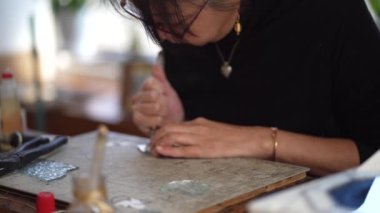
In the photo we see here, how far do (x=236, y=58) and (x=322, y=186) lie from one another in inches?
30.4

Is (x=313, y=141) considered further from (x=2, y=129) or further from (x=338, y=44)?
(x=2, y=129)

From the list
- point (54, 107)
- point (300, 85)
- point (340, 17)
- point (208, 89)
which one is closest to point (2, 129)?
point (208, 89)

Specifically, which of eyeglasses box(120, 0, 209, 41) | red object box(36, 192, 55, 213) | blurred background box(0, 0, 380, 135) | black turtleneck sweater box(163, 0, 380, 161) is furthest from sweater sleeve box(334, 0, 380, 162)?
blurred background box(0, 0, 380, 135)

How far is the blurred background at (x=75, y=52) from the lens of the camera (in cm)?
327

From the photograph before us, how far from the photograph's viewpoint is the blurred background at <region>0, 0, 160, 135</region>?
129 inches

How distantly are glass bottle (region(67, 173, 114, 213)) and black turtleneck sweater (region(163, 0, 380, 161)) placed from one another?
651 millimetres

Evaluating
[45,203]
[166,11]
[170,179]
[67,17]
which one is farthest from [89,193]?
[67,17]

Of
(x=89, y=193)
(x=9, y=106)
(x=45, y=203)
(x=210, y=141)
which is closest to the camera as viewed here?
(x=89, y=193)

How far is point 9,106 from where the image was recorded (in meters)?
1.42

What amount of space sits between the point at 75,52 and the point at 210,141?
8.20 feet

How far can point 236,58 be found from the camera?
4.52 ft

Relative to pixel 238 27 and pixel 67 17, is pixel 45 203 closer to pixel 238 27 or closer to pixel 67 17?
pixel 238 27

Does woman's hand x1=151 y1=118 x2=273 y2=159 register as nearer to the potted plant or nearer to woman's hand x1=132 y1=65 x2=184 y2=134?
woman's hand x1=132 y1=65 x2=184 y2=134

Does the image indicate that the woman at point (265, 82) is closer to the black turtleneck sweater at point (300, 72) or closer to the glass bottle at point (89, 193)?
the black turtleneck sweater at point (300, 72)
